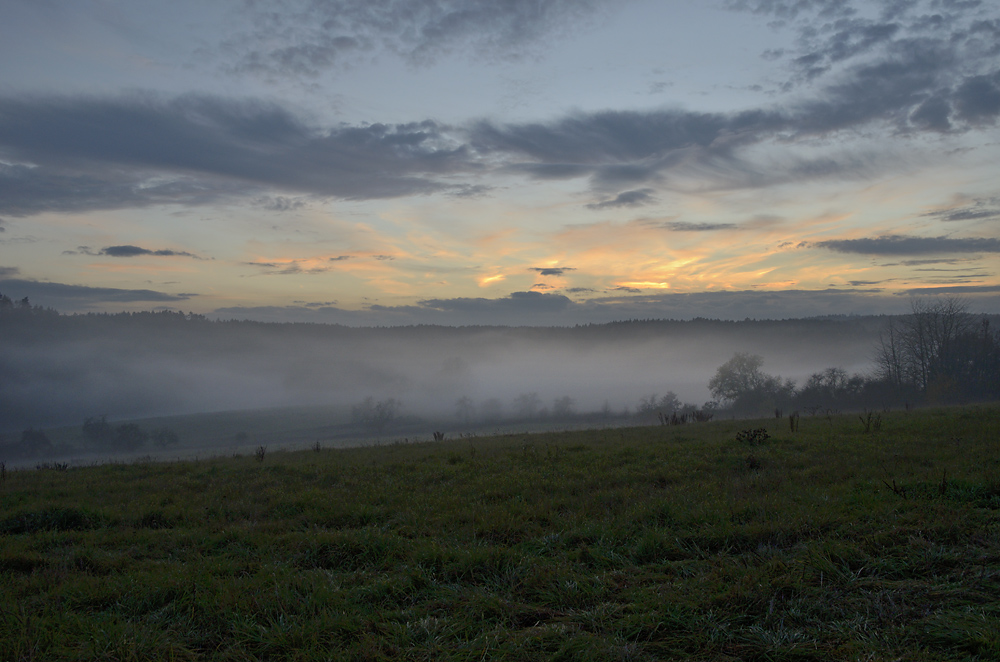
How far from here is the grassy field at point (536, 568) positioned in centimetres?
436

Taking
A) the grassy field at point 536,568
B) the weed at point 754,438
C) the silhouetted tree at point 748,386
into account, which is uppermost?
the grassy field at point 536,568

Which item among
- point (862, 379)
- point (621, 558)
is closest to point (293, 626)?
point (621, 558)

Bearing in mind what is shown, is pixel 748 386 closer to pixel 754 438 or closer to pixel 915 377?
pixel 915 377

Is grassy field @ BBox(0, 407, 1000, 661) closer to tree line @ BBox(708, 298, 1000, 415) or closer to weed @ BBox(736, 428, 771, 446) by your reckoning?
weed @ BBox(736, 428, 771, 446)

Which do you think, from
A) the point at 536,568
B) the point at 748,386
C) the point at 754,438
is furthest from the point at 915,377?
the point at 536,568

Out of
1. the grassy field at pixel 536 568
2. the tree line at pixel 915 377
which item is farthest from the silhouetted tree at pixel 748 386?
the grassy field at pixel 536 568

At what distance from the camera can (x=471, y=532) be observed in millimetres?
7605

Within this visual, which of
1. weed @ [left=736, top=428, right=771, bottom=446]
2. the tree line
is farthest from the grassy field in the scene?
the tree line

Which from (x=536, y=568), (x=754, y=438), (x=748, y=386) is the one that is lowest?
(x=748, y=386)

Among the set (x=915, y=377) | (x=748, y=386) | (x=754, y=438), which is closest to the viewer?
(x=754, y=438)

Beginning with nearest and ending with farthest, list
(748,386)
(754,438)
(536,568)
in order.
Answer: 1. (536,568)
2. (754,438)
3. (748,386)

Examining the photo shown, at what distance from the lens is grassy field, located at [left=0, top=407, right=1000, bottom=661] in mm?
4355

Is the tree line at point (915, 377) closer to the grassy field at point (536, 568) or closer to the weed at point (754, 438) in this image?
the weed at point (754, 438)

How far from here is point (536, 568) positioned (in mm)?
5906
